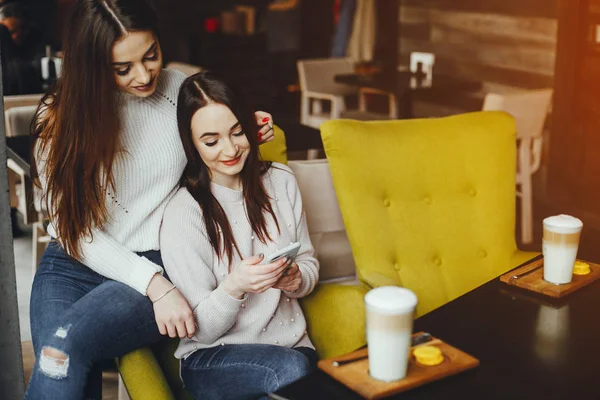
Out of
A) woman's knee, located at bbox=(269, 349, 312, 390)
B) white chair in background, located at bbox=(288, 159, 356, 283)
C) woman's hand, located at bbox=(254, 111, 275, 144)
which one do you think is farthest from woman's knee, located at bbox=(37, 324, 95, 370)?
white chair in background, located at bbox=(288, 159, 356, 283)

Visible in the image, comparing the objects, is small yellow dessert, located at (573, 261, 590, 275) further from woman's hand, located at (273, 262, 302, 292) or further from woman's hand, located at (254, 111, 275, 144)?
woman's hand, located at (254, 111, 275, 144)

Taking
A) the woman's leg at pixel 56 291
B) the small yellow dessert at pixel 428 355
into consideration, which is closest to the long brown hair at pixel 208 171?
the woman's leg at pixel 56 291

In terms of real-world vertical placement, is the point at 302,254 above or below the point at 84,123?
below

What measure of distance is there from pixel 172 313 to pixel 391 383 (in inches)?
23.9

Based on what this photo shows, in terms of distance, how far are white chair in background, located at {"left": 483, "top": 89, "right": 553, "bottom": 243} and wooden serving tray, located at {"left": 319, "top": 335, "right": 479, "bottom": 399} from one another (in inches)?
102

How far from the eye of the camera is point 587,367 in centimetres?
133

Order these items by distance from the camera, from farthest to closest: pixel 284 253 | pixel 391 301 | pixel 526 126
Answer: pixel 526 126 → pixel 284 253 → pixel 391 301

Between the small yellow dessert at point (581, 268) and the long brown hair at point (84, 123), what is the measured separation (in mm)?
1059

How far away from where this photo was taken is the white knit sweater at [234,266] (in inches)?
67.4

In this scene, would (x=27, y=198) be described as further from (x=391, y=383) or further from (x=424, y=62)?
(x=424, y=62)

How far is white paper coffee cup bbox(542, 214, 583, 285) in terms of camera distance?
5.43 feet

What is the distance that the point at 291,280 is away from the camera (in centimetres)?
174

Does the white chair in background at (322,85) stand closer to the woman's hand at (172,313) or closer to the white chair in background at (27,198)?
the white chair in background at (27,198)

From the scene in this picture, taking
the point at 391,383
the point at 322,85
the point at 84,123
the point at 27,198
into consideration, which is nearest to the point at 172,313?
the point at 84,123
